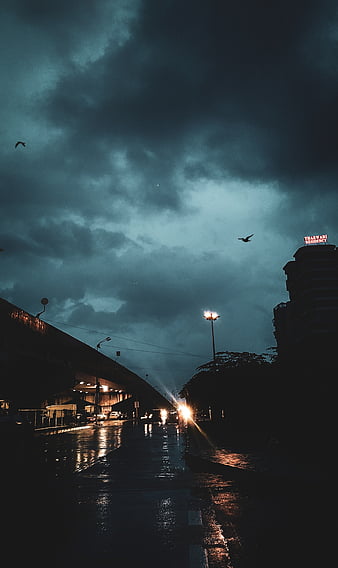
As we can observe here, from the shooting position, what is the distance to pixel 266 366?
2108 centimetres

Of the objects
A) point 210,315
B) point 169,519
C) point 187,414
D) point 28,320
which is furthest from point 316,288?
point 169,519

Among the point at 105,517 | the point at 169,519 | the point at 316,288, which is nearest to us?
the point at 169,519

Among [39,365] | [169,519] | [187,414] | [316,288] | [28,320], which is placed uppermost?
[316,288]

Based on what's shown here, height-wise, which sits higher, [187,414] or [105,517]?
[187,414]

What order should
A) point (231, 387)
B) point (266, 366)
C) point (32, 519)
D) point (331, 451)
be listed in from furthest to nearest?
point (231, 387), point (266, 366), point (331, 451), point (32, 519)

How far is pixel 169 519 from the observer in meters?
6.99

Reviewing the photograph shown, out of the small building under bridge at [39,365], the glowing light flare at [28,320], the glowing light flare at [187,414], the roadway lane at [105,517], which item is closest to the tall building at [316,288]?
the glowing light flare at [187,414]

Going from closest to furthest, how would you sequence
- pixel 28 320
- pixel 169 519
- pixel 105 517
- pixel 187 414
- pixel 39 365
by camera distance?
pixel 169 519 < pixel 105 517 < pixel 28 320 < pixel 39 365 < pixel 187 414

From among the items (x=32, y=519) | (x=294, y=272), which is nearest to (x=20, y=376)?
(x=32, y=519)

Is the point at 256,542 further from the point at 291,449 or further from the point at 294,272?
the point at 294,272

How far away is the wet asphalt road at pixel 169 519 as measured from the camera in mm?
5215

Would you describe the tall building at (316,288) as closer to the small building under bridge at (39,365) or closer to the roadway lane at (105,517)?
the small building under bridge at (39,365)

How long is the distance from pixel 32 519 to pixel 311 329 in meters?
110

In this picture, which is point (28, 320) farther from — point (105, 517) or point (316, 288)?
point (316, 288)
